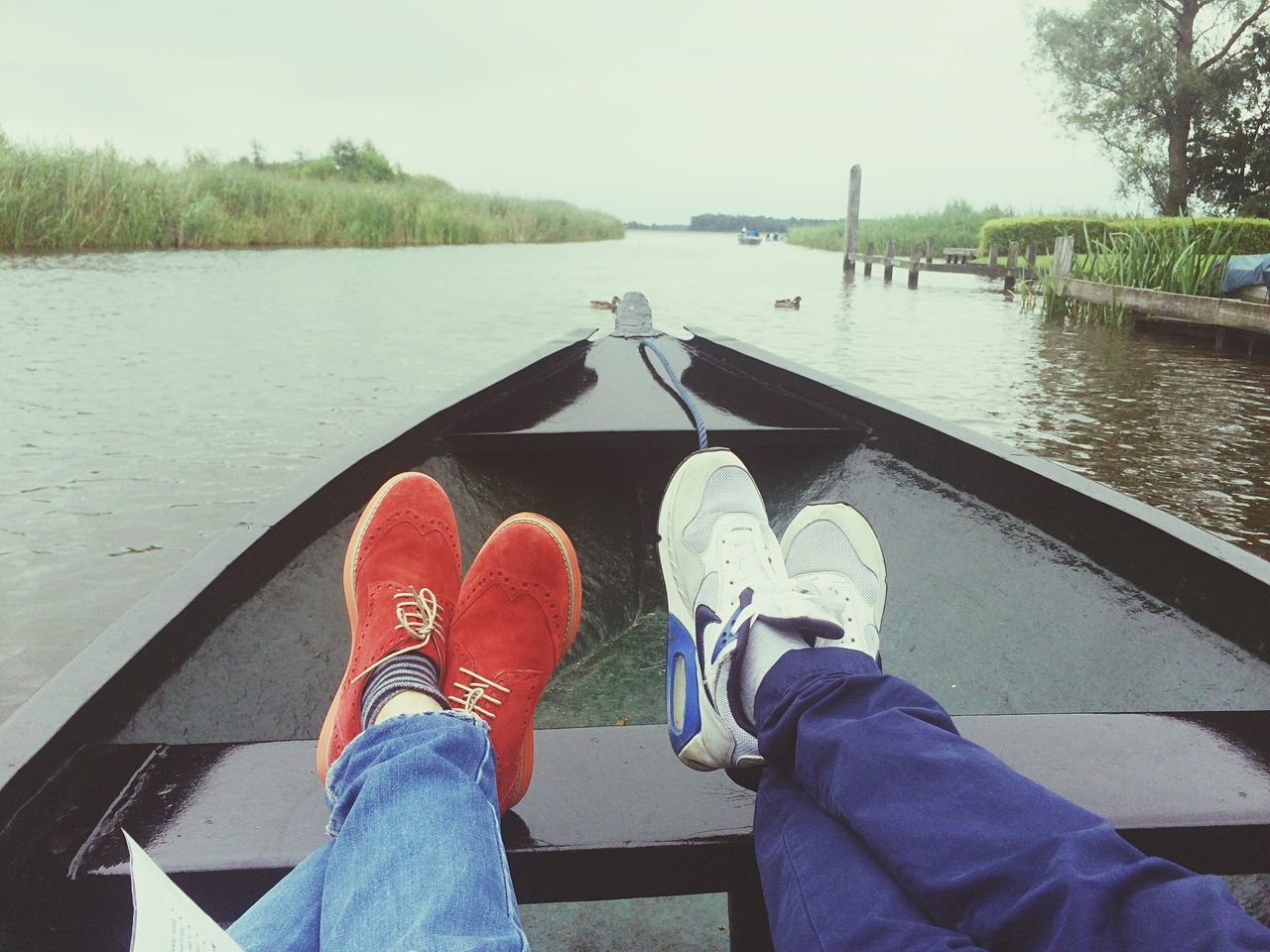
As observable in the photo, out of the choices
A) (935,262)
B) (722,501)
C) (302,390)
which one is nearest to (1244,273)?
(302,390)

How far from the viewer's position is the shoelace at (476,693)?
99cm

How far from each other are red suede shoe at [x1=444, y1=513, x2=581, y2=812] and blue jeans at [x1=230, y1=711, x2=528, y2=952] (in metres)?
0.10

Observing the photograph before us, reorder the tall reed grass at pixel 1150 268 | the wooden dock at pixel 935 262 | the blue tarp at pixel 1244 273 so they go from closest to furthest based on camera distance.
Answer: the blue tarp at pixel 1244 273 → the tall reed grass at pixel 1150 268 → the wooden dock at pixel 935 262

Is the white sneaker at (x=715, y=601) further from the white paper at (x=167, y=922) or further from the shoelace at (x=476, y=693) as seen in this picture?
the white paper at (x=167, y=922)

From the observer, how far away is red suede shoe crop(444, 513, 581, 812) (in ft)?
3.05

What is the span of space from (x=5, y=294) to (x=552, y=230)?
24.0 metres

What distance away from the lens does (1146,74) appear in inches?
767

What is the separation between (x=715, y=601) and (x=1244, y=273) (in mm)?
8767

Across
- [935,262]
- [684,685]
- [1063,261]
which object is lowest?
[684,685]

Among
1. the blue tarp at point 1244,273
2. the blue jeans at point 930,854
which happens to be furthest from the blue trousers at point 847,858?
the blue tarp at point 1244,273

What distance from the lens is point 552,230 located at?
30.2 metres

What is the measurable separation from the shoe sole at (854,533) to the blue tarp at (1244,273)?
8.13 m

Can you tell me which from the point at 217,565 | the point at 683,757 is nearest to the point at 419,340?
the point at 217,565

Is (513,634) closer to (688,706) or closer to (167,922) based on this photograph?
(688,706)
